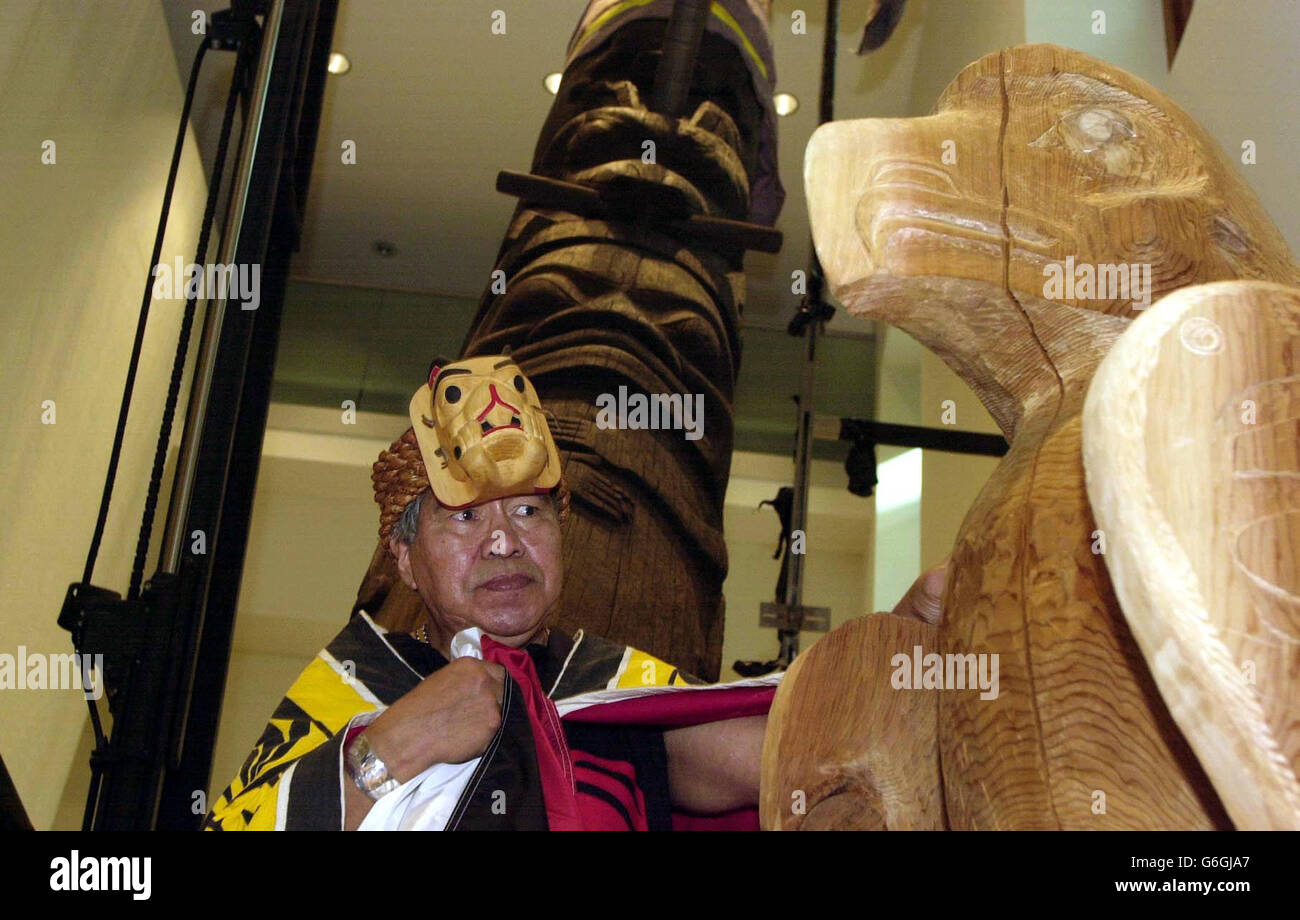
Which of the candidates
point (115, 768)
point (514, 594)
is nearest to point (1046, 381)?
point (514, 594)

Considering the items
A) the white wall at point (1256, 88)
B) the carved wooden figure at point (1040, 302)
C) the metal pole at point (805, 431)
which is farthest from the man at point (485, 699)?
the metal pole at point (805, 431)

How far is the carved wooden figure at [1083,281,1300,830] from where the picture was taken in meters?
0.53

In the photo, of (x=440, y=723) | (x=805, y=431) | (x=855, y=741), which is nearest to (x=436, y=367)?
(x=440, y=723)

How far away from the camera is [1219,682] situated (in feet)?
1.77

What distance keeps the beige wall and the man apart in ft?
5.25

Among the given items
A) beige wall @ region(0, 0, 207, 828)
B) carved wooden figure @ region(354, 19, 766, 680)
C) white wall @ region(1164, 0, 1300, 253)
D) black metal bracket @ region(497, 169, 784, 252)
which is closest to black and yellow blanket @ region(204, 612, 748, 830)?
carved wooden figure @ region(354, 19, 766, 680)

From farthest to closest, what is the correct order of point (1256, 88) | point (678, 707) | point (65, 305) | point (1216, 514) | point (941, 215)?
1. point (65, 305)
2. point (1256, 88)
3. point (678, 707)
4. point (941, 215)
5. point (1216, 514)

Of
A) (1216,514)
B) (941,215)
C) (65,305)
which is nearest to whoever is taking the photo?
(1216,514)

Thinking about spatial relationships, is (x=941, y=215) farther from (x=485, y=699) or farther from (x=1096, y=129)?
(x=485, y=699)

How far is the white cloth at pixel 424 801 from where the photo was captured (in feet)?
3.06

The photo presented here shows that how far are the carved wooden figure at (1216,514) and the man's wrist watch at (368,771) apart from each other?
549mm

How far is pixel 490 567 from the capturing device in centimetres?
127

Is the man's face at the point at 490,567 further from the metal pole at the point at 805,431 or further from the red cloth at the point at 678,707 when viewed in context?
the metal pole at the point at 805,431

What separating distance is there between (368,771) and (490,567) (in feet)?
1.10
